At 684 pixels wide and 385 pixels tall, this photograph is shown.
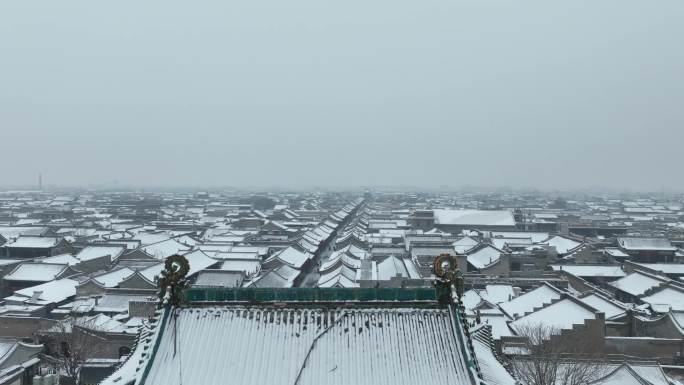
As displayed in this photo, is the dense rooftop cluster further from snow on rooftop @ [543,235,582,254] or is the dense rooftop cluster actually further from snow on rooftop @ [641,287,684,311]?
snow on rooftop @ [543,235,582,254]

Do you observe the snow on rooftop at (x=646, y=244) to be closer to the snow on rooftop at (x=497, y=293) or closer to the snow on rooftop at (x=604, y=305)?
the snow on rooftop at (x=497, y=293)

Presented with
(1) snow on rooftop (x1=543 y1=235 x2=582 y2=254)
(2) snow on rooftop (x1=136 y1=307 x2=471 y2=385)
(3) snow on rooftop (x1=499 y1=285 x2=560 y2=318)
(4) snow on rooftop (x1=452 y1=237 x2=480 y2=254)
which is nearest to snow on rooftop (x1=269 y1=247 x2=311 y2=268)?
(4) snow on rooftop (x1=452 y1=237 x2=480 y2=254)

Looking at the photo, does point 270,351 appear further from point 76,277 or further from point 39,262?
point 39,262

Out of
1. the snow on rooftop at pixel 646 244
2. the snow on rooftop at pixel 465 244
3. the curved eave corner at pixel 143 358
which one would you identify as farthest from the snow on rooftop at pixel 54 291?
the snow on rooftop at pixel 646 244

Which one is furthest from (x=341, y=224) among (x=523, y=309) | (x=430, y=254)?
(x=523, y=309)

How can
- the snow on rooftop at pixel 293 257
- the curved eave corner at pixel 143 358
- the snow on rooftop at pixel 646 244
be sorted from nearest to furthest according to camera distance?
the curved eave corner at pixel 143 358 → the snow on rooftop at pixel 293 257 → the snow on rooftop at pixel 646 244

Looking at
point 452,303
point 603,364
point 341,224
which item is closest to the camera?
point 452,303

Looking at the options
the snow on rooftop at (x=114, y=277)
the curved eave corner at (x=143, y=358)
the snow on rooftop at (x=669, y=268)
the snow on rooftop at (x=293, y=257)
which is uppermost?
the curved eave corner at (x=143, y=358)
